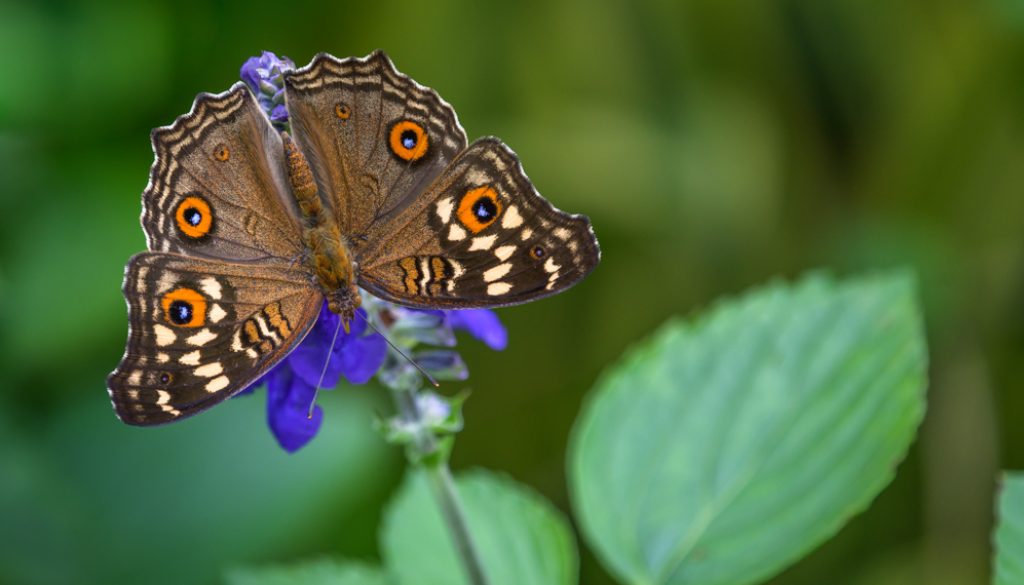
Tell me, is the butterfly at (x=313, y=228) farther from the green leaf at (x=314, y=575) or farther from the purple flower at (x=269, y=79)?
the green leaf at (x=314, y=575)

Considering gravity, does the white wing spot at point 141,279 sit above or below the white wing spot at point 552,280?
above

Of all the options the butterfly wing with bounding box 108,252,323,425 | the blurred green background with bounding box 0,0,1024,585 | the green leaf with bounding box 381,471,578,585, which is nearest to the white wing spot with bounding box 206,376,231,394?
the butterfly wing with bounding box 108,252,323,425

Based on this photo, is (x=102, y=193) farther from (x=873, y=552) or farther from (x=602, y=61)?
(x=873, y=552)

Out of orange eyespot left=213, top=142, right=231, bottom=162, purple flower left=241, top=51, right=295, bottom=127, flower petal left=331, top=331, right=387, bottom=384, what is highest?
purple flower left=241, top=51, right=295, bottom=127

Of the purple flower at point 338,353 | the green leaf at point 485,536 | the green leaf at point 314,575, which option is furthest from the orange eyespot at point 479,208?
the green leaf at point 314,575

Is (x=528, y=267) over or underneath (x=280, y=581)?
over

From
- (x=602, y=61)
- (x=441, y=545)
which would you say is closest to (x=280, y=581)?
(x=441, y=545)

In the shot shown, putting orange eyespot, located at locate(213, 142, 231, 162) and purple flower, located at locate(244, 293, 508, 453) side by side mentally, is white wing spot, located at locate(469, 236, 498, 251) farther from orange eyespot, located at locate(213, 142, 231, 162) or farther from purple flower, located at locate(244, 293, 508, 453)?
orange eyespot, located at locate(213, 142, 231, 162)
